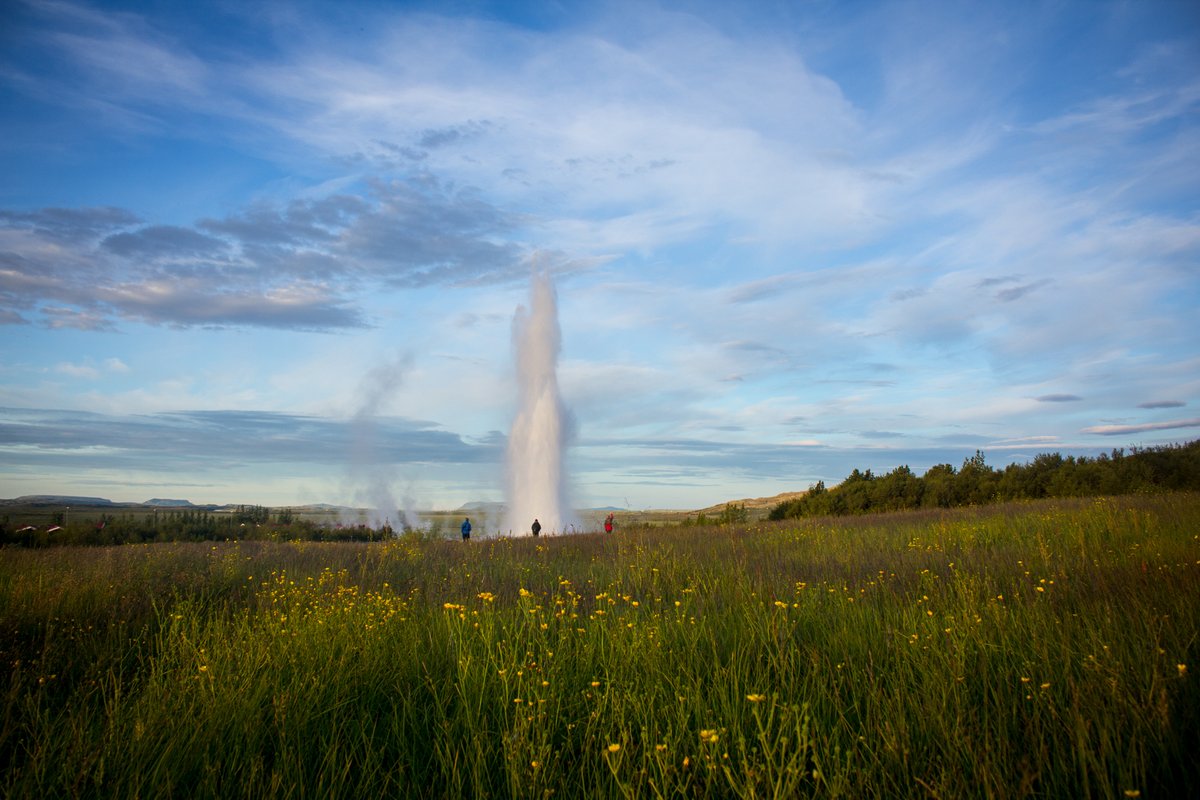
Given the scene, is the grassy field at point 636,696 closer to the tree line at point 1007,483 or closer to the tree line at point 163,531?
the tree line at point 163,531

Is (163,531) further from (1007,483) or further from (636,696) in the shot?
(1007,483)

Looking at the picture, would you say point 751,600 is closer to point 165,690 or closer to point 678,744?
point 678,744

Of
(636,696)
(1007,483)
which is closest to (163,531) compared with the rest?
(636,696)

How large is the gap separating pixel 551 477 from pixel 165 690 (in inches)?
1288

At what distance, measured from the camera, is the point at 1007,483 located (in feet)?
95.6

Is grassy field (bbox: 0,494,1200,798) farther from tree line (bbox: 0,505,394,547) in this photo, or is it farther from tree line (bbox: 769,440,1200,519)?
tree line (bbox: 769,440,1200,519)

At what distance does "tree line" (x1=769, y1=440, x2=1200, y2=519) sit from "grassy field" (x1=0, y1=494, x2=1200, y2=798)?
20789 mm

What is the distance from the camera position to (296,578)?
10.3 metres

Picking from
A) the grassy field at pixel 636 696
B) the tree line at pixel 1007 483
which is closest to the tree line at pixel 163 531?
the grassy field at pixel 636 696

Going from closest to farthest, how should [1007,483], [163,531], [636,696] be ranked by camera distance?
[636,696] → [163,531] → [1007,483]

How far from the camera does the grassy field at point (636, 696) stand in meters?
3.05

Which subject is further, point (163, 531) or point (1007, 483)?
point (1007, 483)

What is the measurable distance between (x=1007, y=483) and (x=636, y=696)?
103 ft

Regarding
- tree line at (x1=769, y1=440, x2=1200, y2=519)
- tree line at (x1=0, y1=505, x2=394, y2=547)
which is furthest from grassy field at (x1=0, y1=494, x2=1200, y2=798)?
tree line at (x1=769, y1=440, x2=1200, y2=519)
